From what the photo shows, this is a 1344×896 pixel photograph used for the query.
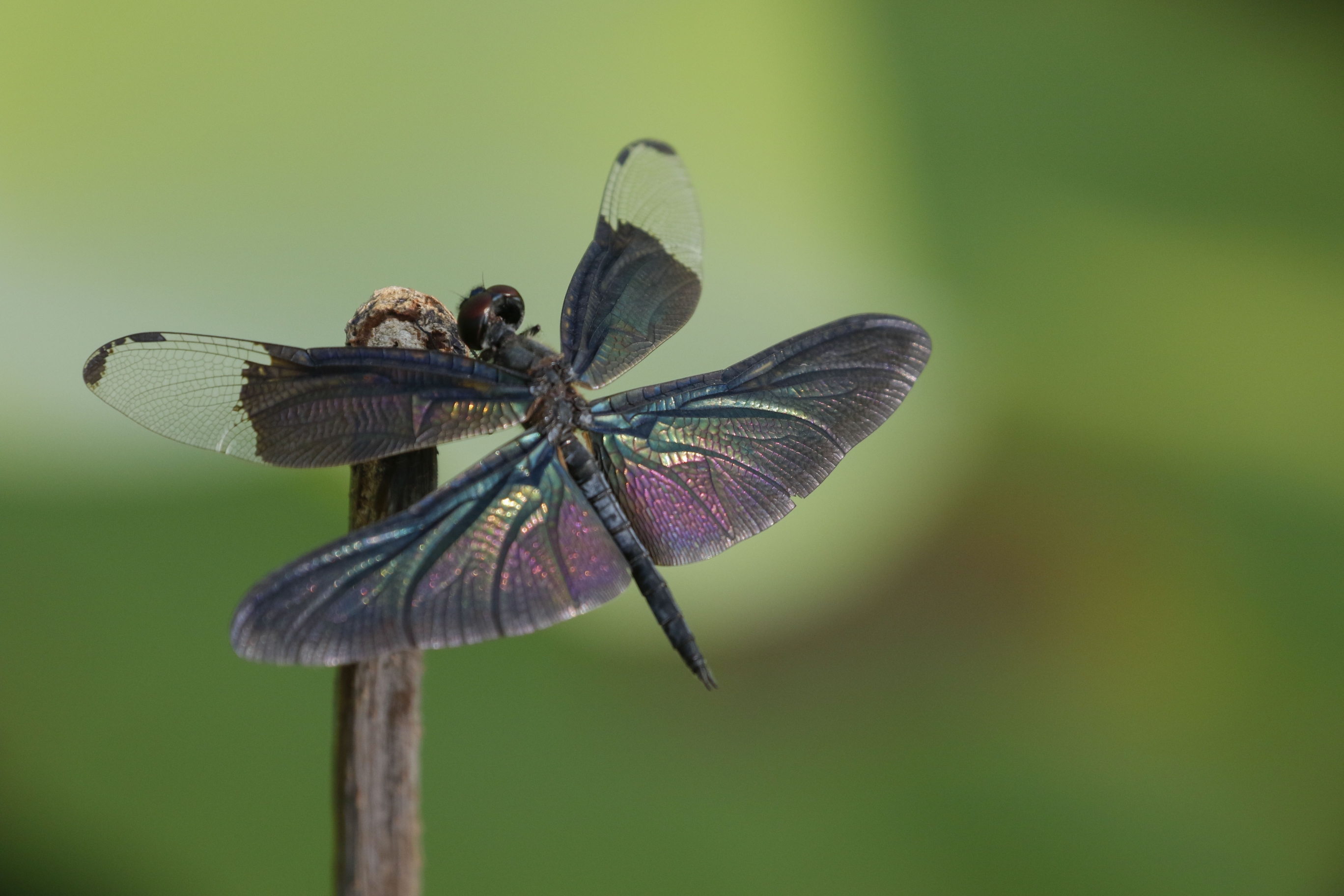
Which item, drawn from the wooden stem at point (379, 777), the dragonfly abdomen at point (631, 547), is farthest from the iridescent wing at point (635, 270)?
the wooden stem at point (379, 777)

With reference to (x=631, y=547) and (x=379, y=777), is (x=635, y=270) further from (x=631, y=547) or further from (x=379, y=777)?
(x=379, y=777)

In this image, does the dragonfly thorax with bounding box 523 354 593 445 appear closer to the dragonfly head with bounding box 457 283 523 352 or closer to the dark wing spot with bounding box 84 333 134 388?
the dragonfly head with bounding box 457 283 523 352

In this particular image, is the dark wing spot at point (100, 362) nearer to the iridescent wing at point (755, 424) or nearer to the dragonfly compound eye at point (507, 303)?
the dragonfly compound eye at point (507, 303)

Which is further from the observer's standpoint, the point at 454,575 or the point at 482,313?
the point at 482,313

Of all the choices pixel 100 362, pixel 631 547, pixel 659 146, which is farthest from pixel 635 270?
pixel 100 362

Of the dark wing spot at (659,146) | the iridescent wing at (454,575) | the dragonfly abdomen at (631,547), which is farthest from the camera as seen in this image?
the dark wing spot at (659,146)

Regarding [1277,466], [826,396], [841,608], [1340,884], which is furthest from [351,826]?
[1277,466]

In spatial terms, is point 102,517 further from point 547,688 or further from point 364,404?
point 364,404
